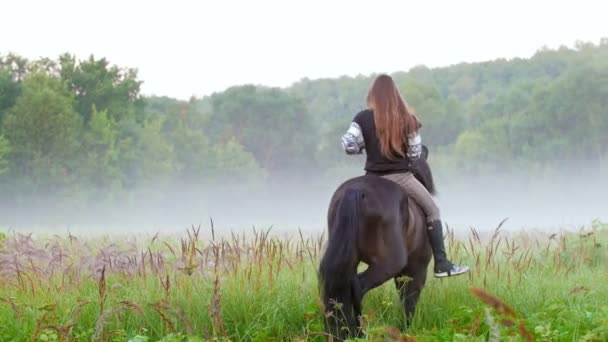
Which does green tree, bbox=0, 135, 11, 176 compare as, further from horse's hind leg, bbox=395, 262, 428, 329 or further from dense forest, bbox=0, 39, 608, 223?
horse's hind leg, bbox=395, 262, 428, 329

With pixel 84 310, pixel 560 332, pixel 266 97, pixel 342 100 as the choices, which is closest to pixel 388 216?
pixel 560 332

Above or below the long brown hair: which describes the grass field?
below

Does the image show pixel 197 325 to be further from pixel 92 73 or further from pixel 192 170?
pixel 192 170

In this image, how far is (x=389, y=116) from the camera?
24.5 ft

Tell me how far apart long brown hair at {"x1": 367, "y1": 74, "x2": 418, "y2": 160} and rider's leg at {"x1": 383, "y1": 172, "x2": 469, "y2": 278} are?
23 cm

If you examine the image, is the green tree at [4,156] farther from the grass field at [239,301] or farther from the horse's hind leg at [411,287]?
the horse's hind leg at [411,287]

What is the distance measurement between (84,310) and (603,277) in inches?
217

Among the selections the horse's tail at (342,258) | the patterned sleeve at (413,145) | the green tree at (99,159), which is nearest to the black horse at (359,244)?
the horse's tail at (342,258)

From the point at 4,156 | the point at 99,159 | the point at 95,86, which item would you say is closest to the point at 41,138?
the point at 4,156

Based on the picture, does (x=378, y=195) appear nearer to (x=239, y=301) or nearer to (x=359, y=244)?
(x=359, y=244)

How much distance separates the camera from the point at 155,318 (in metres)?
6.85

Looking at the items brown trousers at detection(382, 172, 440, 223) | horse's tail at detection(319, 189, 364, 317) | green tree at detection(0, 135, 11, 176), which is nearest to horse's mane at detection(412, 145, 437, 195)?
brown trousers at detection(382, 172, 440, 223)

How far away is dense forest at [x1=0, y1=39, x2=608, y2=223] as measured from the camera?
43.7 metres

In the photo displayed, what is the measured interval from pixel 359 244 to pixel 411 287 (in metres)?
0.97
